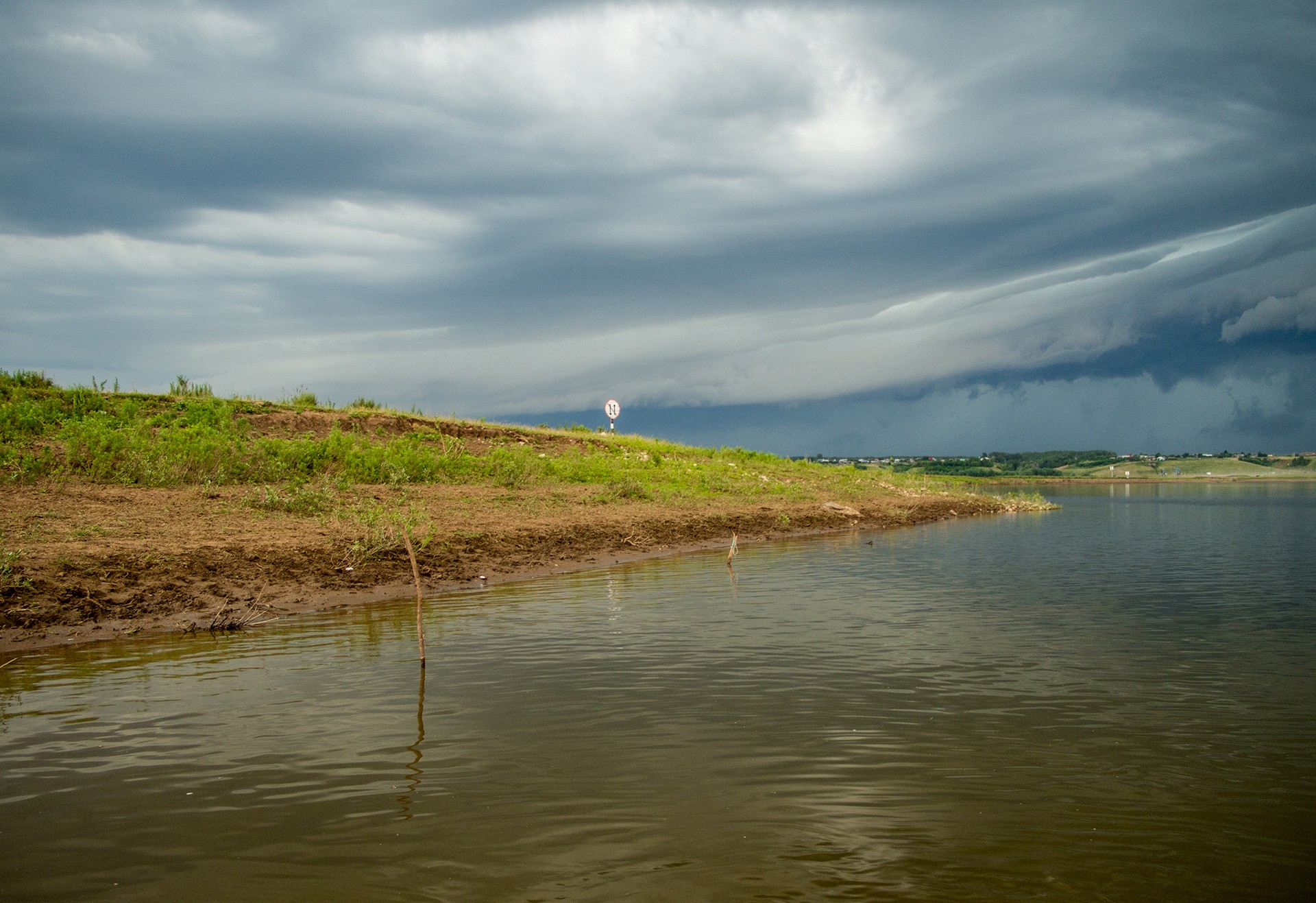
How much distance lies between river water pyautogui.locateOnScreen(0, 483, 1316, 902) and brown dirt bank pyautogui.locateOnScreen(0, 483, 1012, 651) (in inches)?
57.2

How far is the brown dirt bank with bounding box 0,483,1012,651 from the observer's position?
1441 cm

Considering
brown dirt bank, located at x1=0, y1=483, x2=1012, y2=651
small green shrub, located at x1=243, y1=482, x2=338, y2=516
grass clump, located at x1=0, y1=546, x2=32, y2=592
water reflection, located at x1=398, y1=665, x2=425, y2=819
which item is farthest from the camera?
small green shrub, located at x1=243, y1=482, x2=338, y2=516

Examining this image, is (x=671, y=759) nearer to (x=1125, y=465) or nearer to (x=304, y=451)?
(x=304, y=451)

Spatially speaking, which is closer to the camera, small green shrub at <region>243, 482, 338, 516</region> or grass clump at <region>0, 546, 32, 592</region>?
grass clump at <region>0, 546, 32, 592</region>

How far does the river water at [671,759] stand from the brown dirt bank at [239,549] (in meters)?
1.45

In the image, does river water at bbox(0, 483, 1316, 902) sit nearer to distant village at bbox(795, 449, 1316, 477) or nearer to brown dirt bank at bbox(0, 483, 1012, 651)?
brown dirt bank at bbox(0, 483, 1012, 651)

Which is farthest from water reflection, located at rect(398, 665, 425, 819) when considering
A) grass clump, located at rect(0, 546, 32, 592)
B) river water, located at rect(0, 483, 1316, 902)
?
grass clump, located at rect(0, 546, 32, 592)

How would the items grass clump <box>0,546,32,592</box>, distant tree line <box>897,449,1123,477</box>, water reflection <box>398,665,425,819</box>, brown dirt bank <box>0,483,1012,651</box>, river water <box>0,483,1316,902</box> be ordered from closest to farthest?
1. river water <box>0,483,1316,902</box>
2. water reflection <box>398,665,425,819</box>
3. grass clump <box>0,546,32,592</box>
4. brown dirt bank <box>0,483,1012,651</box>
5. distant tree line <box>897,449,1123,477</box>

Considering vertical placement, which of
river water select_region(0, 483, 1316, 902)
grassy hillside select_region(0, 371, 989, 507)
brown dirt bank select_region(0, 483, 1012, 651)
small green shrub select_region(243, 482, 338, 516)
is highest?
grassy hillside select_region(0, 371, 989, 507)

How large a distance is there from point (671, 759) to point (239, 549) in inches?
502

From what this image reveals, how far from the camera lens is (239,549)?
17.6 metres

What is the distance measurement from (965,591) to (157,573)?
55.6ft

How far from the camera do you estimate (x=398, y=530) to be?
20.1m

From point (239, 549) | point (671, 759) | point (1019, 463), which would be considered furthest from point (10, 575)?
point (1019, 463)
